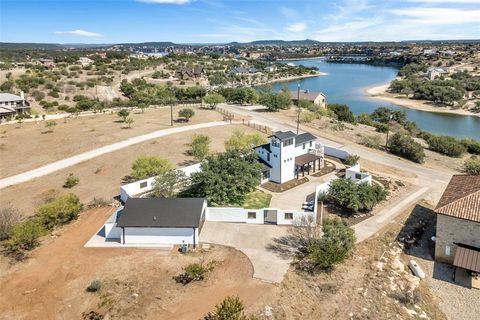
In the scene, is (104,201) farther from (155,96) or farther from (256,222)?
(155,96)

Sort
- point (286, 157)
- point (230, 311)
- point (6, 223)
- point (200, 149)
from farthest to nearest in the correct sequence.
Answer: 1. point (200, 149)
2. point (286, 157)
3. point (6, 223)
4. point (230, 311)

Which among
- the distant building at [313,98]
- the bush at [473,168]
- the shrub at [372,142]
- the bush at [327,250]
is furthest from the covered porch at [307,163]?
the distant building at [313,98]

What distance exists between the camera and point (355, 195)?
2956 centimetres

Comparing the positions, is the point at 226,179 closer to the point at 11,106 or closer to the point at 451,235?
the point at 451,235

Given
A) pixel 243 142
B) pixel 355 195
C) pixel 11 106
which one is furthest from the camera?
pixel 11 106

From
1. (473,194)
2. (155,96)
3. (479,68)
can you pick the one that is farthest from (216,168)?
(479,68)

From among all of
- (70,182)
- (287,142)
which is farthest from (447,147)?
(70,182)

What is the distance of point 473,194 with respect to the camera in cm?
2377

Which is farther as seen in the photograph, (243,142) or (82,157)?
(82,157)

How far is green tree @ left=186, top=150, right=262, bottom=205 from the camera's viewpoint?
29.7m

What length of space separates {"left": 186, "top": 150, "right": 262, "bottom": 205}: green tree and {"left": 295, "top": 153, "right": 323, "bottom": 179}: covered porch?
629cm

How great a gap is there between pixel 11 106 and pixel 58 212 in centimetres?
5523

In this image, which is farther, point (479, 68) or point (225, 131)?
point (479, 68)

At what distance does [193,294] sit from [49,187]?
72.6 feet
